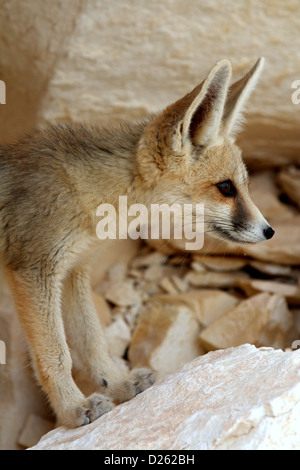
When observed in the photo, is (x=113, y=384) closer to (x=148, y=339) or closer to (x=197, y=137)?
(x=148, y=339)

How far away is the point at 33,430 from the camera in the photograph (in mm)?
4164

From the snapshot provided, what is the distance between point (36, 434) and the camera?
4148 millimetres

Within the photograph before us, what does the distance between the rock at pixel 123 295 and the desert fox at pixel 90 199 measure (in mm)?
1373

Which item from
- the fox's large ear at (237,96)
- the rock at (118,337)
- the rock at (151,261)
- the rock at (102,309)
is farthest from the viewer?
the rock at (151,261)

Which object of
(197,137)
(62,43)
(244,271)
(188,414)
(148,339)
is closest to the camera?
(188,414)

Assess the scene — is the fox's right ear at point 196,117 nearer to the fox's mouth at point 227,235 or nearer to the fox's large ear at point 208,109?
Result: the fox's large ear at point 208,109

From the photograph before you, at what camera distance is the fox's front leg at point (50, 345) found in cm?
295

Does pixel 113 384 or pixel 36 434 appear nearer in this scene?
pixel 113 384

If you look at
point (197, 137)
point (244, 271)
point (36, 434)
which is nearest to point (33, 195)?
point (197, 137)

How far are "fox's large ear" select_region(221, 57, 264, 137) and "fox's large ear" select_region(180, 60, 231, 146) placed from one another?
20 cm

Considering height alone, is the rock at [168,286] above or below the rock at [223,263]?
below

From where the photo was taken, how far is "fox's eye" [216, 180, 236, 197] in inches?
129

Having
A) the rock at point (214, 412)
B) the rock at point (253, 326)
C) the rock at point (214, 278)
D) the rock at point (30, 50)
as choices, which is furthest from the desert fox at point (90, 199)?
the rock at point (214, 278)
